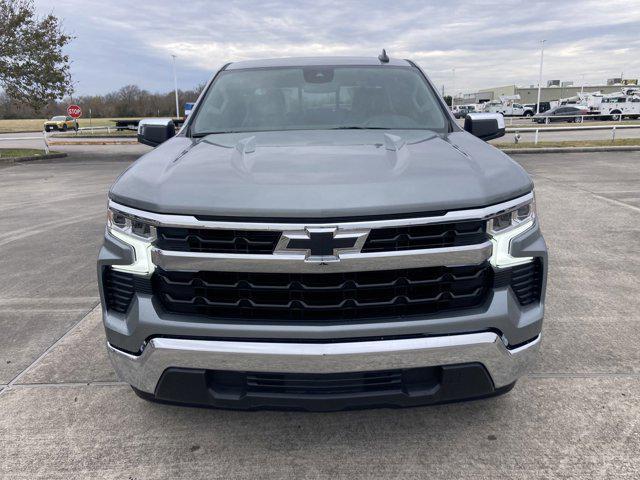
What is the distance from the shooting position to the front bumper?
6.42 feet

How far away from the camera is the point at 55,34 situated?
19.6m

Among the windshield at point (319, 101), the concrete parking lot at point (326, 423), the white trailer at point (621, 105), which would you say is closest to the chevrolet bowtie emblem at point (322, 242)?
the concrete parking lot at point (326, 423)

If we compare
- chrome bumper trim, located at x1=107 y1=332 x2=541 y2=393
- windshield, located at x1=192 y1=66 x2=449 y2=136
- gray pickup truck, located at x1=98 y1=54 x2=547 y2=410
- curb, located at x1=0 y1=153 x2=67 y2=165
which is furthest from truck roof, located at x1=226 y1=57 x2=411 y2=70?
curb, located at x1=0 y1=153 x2=67 y2=165

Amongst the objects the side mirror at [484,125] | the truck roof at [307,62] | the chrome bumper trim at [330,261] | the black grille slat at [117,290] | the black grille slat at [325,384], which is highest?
the truck roof at [307,62]

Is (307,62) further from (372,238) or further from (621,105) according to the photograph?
(621,105)

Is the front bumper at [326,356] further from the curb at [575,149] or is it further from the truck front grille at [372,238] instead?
the curb at [575,149]

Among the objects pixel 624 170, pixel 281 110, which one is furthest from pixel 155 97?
pixel 281 110

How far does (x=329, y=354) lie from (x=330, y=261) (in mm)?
349

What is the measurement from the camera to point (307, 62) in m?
3.86

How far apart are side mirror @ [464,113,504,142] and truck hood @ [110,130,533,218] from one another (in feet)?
2.91

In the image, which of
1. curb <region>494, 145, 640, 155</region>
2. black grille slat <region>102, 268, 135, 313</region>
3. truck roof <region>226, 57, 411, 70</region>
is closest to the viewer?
black grille slat <region>102, 268, 135, 313</region>

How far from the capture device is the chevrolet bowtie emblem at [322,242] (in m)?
1.91

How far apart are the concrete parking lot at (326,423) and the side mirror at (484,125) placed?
1.41 m

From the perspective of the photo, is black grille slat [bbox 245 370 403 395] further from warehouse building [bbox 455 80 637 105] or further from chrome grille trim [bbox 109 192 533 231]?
warehouse building [bbox 455 80 637 105]
